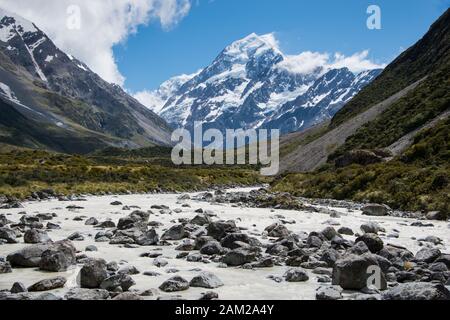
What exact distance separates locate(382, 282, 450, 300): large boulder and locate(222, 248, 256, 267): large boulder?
6.19m

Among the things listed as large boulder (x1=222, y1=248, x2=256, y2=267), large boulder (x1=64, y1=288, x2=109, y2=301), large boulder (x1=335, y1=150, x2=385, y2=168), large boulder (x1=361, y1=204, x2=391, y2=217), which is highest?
large boulder (x1=335, y1=150, x2=385, y2=168)

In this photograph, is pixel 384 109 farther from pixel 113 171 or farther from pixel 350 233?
pixel 350 233

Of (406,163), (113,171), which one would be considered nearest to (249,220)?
(406,163)

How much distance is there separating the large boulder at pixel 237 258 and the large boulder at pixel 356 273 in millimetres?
4215

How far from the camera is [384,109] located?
115000 mm

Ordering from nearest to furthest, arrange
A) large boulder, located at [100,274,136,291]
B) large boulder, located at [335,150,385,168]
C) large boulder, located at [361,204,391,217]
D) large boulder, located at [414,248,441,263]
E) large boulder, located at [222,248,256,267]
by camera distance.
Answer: large boulder, located at [100,274,136,291] < large boulder, located at [414,248,441,263] < large boulder, located at [222,248,256,267] < large boulder, located at [361,204,391,217] < large boulder, located at [335,150,385,168]

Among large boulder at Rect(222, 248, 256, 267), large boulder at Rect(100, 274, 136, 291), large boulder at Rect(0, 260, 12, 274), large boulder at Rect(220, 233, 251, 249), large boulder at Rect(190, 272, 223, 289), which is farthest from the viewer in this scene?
large boulder at Rect(220, 233, 251, 249)

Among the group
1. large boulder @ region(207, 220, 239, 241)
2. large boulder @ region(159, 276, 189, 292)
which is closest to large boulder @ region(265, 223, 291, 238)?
large boulder @ region(207, 220, 239, 241)

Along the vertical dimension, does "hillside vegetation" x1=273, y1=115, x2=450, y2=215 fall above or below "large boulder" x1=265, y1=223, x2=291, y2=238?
above

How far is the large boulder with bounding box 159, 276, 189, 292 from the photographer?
1327cm

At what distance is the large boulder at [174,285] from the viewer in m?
13.3

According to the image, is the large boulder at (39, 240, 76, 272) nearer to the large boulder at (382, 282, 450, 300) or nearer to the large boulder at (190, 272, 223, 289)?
the large boulder at (190, 272, 223, 289)

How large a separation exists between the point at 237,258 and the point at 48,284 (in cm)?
660
